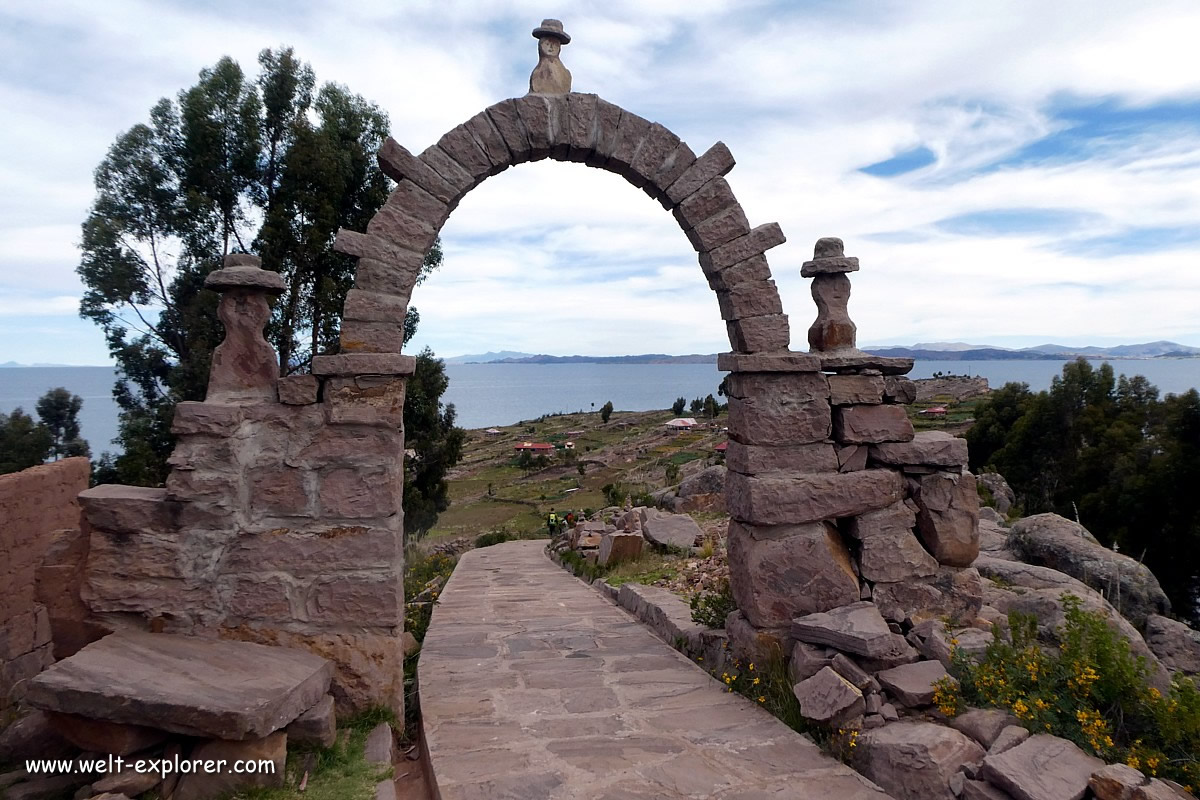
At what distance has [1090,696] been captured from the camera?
3811 millimetres

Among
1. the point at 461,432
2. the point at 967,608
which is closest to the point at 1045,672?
the point at 967,608

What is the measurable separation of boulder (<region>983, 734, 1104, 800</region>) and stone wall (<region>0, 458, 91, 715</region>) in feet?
22.1

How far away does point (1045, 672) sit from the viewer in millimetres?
4000

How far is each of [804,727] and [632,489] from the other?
18322mm

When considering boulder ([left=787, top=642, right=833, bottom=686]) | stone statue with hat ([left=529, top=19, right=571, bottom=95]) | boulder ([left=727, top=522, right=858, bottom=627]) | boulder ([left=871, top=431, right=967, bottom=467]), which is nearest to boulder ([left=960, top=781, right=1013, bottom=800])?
boulder ([left=787, top=642, right=833, bottom=686])

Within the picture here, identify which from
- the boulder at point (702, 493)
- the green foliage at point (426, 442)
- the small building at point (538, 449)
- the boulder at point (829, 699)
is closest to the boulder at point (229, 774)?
the boulder at point (829, 699)

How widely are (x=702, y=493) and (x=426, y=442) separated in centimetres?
633

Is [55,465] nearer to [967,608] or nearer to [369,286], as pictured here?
[369,286]

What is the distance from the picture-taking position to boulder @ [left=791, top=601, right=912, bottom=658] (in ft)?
14.2

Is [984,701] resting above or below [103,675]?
below

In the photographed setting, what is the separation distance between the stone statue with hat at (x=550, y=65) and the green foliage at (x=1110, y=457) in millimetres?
14942

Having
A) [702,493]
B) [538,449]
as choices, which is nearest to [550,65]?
[702,493]

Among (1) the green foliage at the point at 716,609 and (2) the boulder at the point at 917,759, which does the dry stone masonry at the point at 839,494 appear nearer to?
(1) the green foliage at the point at 716,609

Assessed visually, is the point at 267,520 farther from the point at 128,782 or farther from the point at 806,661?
the point at 806,661
